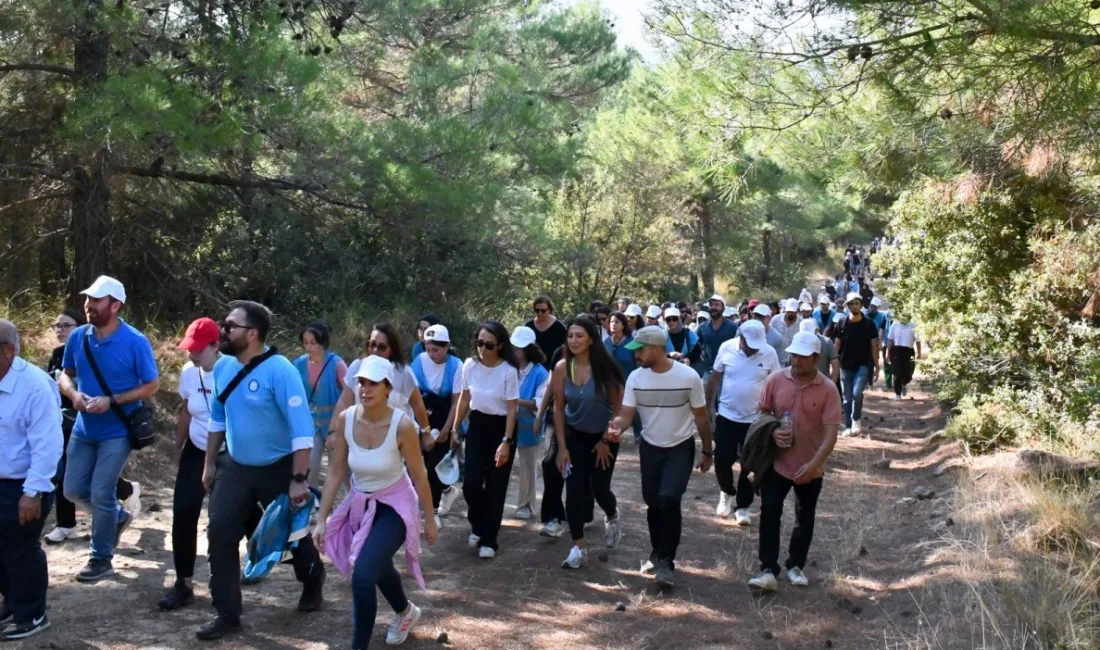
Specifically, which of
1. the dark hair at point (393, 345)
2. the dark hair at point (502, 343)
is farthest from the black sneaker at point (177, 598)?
the dark hair at point (502, 343)

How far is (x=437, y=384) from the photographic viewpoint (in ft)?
30.5

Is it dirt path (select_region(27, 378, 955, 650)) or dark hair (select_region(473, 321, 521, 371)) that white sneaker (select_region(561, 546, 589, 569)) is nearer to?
dirt path (select_region(27, 378, 955, 650))

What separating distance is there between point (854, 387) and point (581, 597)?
824cm

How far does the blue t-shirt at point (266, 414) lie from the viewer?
20.4 ft

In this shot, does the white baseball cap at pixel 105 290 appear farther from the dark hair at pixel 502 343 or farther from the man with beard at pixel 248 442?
the dark hair at pixel 502 343

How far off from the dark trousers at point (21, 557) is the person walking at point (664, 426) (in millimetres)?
3671

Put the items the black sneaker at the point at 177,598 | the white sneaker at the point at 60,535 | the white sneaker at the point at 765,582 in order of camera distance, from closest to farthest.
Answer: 1. the black sneaker at the point at 177,598
2. the white sneaker at the point at 765,582
3. the white sneaker at the point at 60,535

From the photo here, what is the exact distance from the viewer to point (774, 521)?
7.59 metres

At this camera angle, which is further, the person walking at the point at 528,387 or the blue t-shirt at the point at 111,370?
the person walking at the point at 528,387

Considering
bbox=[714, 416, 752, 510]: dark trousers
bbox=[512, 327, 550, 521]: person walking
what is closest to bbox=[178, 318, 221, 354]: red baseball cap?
bbox=[512, 327, 550, 521]: person walking

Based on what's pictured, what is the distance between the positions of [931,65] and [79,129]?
7584 millimetres

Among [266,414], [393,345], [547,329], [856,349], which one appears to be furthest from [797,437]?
[856,349]

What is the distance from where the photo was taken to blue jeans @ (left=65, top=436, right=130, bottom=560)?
7.19m

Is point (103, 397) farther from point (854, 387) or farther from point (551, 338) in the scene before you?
point (854, 387)
